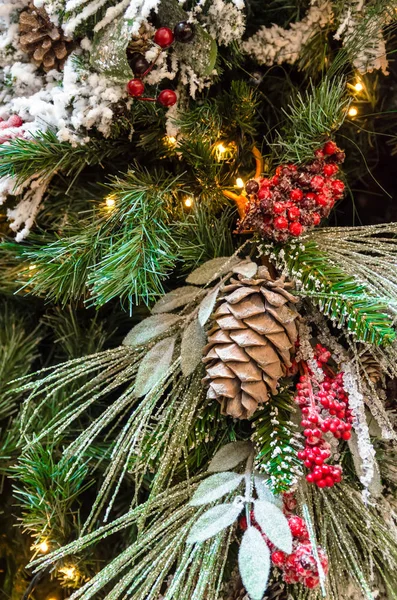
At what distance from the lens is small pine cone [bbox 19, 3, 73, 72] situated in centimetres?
50

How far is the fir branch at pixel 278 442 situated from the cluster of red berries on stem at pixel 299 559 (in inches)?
1.5

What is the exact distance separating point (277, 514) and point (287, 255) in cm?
20

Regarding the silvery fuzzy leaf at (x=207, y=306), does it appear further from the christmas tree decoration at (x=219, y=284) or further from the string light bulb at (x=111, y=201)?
the string light bulb at (x=111, y=201)

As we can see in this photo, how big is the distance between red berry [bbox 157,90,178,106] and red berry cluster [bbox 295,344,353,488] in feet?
0.81

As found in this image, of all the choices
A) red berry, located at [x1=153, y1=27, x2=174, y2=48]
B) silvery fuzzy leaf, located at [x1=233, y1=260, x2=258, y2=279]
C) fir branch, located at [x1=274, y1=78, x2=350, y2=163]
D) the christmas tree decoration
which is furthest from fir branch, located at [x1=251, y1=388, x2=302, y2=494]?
red berry, located at [x1=153, y1=27, x2=174, y2=48]

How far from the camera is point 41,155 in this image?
48 cm

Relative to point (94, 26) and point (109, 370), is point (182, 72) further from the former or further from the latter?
point (109, 370)

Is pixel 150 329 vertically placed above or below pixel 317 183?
below

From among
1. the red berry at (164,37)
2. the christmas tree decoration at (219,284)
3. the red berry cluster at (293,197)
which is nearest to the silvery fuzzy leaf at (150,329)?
the christmas tree decoration at (219,284)

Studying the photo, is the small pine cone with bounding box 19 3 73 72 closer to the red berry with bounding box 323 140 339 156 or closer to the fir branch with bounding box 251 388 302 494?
the red berry with bounding box 323 140 339 156

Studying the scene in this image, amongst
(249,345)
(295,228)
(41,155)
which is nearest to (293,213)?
(295,228)

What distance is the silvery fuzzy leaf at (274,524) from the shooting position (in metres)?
0.39

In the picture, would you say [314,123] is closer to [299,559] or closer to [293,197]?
[293,197]

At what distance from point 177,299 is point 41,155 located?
0.56ft
